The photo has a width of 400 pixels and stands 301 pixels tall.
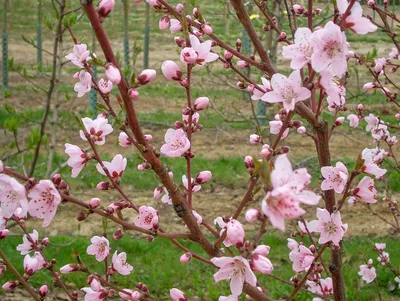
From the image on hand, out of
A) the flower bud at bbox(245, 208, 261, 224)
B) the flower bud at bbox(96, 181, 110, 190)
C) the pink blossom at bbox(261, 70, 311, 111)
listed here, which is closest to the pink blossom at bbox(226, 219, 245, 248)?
the flower bud at bbox(245, 208, 261, 224)

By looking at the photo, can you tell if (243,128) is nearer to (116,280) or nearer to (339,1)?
(116,280)

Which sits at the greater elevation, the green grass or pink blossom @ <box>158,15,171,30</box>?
pink blossom @ <box>158,15,171,30</box>

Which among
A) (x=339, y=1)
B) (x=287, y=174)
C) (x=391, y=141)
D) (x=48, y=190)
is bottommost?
(x=391, y=141)

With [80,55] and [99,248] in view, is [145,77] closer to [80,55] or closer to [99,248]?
[80,55]

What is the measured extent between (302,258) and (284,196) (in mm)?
1279

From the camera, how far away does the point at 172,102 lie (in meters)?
13.2

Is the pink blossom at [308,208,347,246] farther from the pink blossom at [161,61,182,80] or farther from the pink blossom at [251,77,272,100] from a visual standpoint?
the pink blossom at [161,61,182,80]

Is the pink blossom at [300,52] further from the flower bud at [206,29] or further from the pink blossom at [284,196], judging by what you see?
the flower bud at [206,29]

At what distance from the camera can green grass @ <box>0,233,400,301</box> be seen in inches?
208

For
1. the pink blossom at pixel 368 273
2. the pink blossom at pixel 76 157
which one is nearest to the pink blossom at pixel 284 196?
the pink blossom at pixel 76 157

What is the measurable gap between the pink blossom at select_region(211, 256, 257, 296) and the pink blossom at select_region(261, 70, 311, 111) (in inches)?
16.7

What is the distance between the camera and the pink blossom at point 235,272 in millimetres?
1322

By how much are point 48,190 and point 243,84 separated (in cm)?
106

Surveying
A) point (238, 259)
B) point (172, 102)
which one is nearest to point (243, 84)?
point (238, 259)
